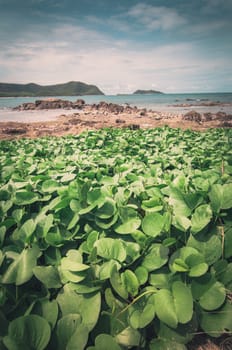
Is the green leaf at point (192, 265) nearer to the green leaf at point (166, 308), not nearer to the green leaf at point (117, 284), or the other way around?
the green leaf at point (166, 308)

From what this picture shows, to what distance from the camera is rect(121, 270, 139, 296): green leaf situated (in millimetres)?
906

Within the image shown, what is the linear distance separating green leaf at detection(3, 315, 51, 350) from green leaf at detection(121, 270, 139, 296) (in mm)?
307

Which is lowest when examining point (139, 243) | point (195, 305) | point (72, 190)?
point (195, 305)

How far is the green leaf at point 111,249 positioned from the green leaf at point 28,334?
0.34 meters

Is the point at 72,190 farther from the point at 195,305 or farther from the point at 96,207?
the point at 195,305

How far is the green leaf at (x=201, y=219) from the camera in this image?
3.56 feet

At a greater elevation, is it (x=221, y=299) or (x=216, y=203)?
(x=216, y=203)

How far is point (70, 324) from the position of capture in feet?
2.58

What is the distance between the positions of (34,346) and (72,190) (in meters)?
0.89

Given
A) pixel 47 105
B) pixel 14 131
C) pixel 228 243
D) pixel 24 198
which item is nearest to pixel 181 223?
pixel 228 243

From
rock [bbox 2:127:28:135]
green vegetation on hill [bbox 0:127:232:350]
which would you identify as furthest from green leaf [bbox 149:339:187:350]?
rock [bbox 2:127:28:135]

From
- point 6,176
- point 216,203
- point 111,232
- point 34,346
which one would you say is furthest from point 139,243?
point 6,176

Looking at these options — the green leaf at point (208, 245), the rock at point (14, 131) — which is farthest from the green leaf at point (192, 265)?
the rock at point (14, 131)

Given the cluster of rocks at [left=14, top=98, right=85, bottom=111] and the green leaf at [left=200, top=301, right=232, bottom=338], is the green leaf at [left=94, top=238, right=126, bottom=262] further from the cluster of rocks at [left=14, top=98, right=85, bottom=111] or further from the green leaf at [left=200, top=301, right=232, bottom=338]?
the cluster of rocks at [left=14, top=98, right=85, bottom=111]
